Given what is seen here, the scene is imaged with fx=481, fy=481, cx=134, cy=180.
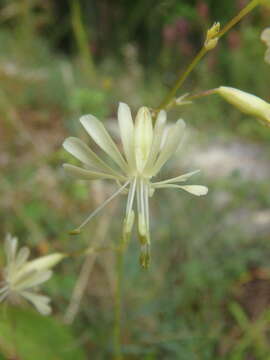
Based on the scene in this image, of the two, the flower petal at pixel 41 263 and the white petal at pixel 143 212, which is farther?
the flower petal at pixel 41 263

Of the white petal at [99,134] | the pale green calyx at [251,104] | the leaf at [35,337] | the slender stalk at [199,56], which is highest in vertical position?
the slender stalk at [199,56]

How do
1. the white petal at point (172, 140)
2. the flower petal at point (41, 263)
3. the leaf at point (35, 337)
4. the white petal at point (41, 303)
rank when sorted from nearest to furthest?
the white petal at point (172, 140), the white petal at point (41, 303), the flower petal at point (41, 263), the leaf at point (35, 337)

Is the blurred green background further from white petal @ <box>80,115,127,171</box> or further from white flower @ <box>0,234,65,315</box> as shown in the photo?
white petal @ <box>80,115,127,171</box>

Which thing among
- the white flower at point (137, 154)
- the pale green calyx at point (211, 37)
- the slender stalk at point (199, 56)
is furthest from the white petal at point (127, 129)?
the pale green calyx at point (211, 37)

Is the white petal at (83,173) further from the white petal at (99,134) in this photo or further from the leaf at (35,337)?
the leaf at (35,337)

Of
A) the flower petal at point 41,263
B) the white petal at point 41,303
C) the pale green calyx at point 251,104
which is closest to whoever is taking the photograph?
the pale green calyx at point 251,104

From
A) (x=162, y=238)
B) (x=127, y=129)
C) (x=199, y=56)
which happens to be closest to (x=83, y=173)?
(x=127, y=129)

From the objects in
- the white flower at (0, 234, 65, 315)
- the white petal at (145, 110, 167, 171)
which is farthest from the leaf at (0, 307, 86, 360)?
the white petal at (145, 110, 167, 171)
